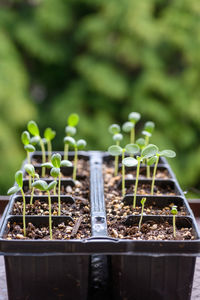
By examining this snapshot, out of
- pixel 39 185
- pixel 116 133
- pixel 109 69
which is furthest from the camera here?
pixel 109 69

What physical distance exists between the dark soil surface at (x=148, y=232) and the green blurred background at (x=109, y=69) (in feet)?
9.94

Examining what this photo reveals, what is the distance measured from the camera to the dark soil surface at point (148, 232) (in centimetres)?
96

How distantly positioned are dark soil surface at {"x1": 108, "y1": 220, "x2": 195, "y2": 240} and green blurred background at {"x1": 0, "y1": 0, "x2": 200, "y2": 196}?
3.03 m

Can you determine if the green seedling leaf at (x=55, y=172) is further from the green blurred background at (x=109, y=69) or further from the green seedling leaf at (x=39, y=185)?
the green blurred background at (x=109, y=69)

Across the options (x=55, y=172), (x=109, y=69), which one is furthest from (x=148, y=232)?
(x=109, y=69)

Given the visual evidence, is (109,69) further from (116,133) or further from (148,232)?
(148,232)

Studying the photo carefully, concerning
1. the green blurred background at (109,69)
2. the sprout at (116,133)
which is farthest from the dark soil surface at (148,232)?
the green blurred background at (109,69)

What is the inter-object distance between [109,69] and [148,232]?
3.47 metres

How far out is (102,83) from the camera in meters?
4.24

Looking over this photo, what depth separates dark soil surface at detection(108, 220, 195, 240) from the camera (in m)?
0.96

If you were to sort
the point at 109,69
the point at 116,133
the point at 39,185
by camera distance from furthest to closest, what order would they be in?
1. the point at 109,69
2. the point at 116,133
3. the point at 39,185

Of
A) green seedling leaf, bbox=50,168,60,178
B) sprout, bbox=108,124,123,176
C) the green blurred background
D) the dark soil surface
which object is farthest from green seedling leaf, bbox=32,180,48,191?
the green blurred background

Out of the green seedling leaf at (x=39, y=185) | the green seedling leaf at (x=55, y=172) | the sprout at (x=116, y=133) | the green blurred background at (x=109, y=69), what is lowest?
the green seedling leaf at (x=39, y=185)

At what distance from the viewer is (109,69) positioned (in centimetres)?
433
